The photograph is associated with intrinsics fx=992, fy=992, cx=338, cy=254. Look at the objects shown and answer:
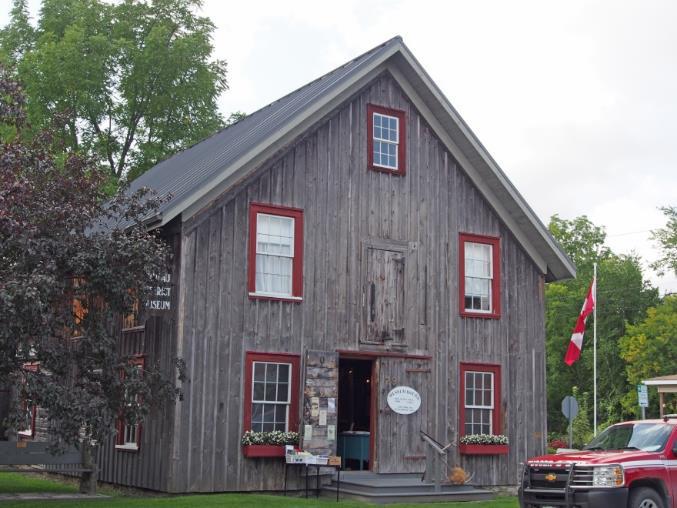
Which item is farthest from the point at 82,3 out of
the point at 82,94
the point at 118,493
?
the point at 118,493

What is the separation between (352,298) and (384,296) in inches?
33.4

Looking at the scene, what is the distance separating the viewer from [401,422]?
2239cm

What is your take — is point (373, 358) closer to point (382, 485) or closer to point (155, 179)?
point (382, 485)

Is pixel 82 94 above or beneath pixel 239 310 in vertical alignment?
above

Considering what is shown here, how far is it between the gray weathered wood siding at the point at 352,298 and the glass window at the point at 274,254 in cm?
36

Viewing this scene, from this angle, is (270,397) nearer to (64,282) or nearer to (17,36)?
(64,282)

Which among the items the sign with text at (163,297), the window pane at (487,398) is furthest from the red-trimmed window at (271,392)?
the window pane at (487,398)

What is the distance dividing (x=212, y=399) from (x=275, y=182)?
4.87 metres

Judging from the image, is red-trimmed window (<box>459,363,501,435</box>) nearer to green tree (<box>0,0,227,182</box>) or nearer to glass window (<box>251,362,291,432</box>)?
glass window (<box>251,362,291,432</box>)

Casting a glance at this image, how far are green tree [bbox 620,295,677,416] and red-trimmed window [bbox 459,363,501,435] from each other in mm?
32219

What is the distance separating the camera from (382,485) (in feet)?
66.3

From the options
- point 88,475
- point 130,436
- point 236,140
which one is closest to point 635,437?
point 130,436

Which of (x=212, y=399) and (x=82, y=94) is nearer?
(x=212, y=399)

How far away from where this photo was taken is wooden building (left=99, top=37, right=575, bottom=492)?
2011cm
